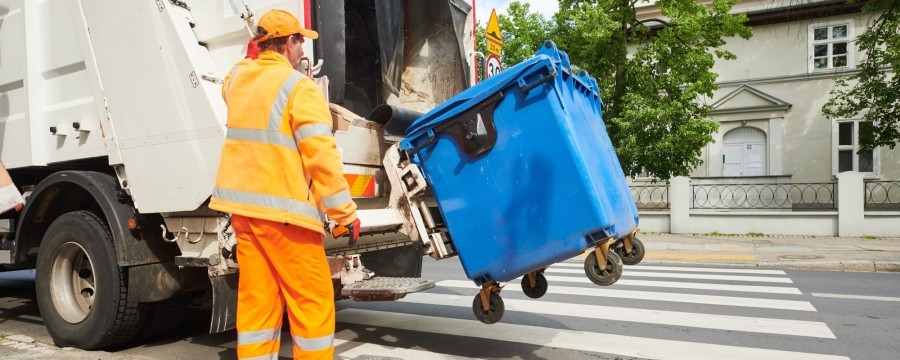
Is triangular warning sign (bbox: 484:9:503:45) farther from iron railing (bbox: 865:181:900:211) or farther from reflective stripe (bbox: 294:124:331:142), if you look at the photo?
iron railing (bbox: 865:181:900:211)

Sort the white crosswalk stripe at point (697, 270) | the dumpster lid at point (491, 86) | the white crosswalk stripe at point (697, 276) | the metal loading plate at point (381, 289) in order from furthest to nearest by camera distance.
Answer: the white crosswalk stripe at point (697, 270) < the white crosswalk stripe at point (697, 276) < the metal loading plate at point (381, 289) < the dumpster lid at point (491, 86)

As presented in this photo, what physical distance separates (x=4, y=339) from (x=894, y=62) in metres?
15.8

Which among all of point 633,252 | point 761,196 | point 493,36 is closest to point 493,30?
point 493,36

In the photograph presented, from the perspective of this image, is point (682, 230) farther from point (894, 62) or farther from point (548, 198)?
point (548, 198)

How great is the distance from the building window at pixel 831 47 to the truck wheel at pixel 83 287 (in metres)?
19.3

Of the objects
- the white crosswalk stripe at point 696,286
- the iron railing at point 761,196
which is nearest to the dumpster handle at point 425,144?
the white crosswalk stripe at point 696,286

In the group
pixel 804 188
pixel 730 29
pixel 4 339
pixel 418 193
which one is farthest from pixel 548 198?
pixel 804 188

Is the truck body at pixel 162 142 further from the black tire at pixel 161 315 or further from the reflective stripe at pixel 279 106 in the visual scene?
the reflective stripe at pixel 279 106

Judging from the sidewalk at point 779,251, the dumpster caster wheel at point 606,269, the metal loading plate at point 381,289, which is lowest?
the sidewalk at point 779,251

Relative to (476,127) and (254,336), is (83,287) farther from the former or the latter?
(476,127)

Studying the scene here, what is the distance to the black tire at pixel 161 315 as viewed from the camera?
3.94m

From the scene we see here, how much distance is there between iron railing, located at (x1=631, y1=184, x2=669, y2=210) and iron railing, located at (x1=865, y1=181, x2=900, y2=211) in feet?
13.1

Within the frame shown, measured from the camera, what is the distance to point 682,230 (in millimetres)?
14008

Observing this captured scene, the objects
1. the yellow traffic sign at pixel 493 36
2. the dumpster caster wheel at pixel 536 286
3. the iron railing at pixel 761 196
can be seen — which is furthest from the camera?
the iron railing at pixel 761 196
